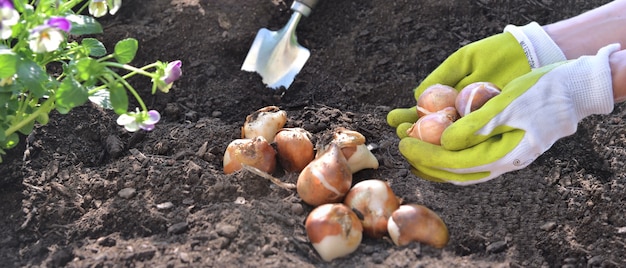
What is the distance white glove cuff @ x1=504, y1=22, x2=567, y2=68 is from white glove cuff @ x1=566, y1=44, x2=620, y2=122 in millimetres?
268

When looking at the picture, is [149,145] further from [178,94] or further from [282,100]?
[282,100]

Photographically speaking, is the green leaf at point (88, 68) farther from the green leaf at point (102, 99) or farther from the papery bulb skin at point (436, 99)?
the papery bulb skin at point (436, 99)

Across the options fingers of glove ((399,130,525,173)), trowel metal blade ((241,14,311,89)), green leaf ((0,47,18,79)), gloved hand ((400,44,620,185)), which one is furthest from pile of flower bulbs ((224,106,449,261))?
green leaf ((0,47,18,79))

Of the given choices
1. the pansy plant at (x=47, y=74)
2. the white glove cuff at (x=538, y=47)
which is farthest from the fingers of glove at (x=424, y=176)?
the pansy plant at (x=47, y=74)

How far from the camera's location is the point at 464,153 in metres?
1.75

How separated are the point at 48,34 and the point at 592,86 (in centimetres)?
137

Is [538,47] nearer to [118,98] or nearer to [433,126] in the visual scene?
[433,126]

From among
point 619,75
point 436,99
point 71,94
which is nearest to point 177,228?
point 71,94

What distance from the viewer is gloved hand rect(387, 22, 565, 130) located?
2.03m

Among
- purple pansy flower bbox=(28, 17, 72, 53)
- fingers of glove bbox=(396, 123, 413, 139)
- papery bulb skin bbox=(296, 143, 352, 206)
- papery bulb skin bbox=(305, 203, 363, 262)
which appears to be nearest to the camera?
purple pansy flower bbox=(28, 17, 72, 53)

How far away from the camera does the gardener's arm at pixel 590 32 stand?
2098 mm

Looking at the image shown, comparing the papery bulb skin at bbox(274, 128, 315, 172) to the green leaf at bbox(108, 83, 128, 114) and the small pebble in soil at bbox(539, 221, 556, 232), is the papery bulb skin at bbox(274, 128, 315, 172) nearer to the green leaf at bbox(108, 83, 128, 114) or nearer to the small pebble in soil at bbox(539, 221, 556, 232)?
the green leaf at bbox(108, 83, 128, 114)

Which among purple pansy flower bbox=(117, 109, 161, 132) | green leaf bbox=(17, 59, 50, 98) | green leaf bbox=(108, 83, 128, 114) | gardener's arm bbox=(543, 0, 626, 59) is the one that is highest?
gardener's arm bbox=(543, 0, 626, 59)

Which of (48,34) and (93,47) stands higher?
(48,34)
